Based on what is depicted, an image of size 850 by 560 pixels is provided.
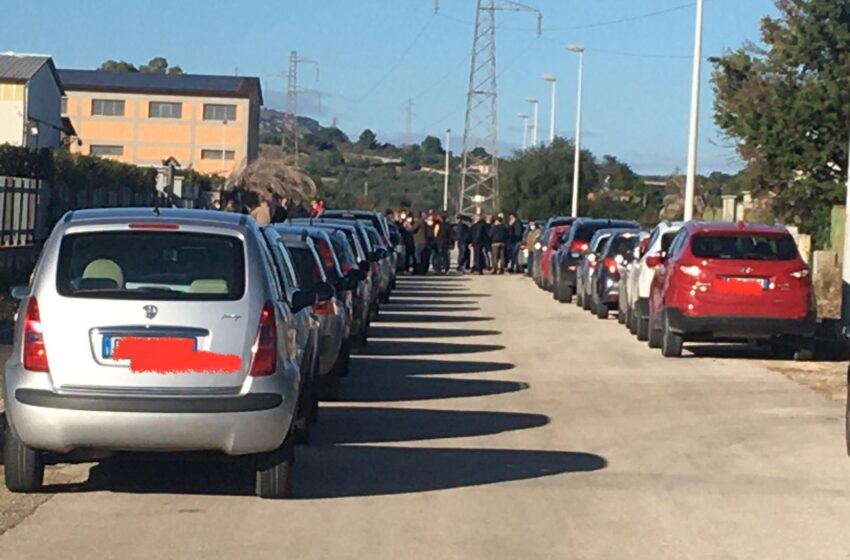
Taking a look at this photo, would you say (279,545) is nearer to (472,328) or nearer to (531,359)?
(531,359)

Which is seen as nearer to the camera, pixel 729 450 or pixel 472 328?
pixel 729 450

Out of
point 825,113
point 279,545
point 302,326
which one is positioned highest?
point 825,113

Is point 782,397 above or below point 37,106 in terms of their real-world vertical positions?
below

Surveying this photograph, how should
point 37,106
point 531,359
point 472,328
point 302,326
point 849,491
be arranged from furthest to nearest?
Result: point 37,106
point 472,328
point 531,359
point 302,326
point 849,491

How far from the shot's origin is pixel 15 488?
9.77 meters

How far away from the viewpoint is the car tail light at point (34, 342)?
30.2ft

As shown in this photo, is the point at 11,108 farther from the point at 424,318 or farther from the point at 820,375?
the point at 820,375

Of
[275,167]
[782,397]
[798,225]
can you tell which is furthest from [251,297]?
[275,167]

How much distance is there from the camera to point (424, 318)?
89.5ft

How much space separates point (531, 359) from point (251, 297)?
11.0 metres

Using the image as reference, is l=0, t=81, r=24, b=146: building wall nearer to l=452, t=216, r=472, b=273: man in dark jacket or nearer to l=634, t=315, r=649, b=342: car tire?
l=452, t=216, r=472, b=273: man in dark jacket

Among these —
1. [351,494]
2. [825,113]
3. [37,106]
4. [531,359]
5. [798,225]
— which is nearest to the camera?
[351,494]

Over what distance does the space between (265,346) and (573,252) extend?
24128 millimetres

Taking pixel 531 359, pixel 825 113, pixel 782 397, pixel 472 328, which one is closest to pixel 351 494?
pixel 782 397
